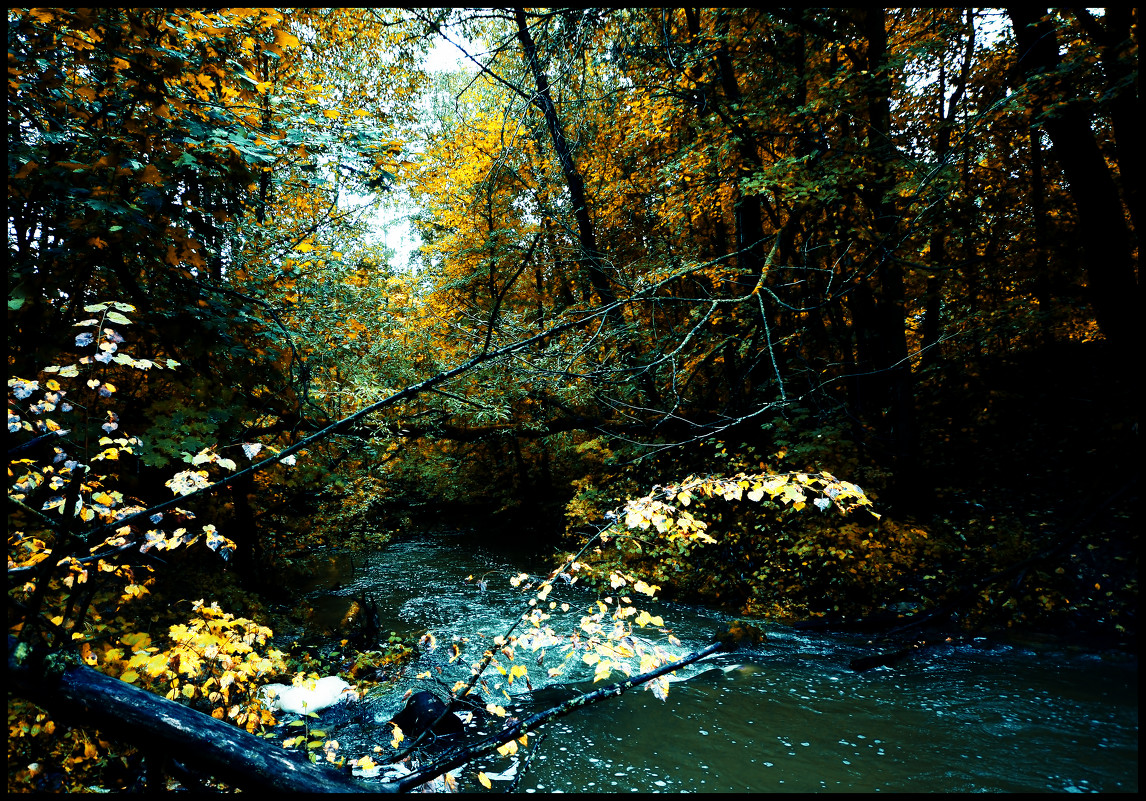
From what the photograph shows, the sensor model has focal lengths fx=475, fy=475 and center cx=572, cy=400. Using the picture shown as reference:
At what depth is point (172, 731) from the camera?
64.6 inches

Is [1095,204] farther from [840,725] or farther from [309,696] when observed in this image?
[309,696]

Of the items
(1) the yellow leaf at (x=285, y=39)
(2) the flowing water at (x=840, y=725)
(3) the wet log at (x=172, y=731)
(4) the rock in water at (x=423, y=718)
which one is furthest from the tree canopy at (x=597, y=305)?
Answer: (4) the rock in water at (x=423, y=718)

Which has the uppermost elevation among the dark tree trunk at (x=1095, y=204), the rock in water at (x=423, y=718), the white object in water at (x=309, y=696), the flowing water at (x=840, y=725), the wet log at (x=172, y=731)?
the dark tree trunk at (x=1095, y=204)

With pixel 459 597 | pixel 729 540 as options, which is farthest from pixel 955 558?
pixel 459 597

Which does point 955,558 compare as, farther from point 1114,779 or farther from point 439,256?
point 439,256

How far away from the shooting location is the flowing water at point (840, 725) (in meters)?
4.46

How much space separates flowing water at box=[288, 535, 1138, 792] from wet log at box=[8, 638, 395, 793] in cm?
407

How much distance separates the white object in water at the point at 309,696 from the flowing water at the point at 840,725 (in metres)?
0.56

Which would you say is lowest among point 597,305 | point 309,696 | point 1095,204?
point 309,696

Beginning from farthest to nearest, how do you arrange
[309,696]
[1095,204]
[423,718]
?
[309,696], [1095,204], [423,718]

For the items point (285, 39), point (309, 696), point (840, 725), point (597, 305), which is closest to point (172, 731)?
point (285, 39)

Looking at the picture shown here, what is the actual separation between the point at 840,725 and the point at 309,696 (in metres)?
6.40

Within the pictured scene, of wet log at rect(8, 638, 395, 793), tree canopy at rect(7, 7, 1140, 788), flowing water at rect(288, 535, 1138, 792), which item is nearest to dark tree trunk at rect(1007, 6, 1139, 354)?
tree canopy at rect(7, 7, 1140, 788)

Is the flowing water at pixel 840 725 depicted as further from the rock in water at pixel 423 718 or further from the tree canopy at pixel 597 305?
the tree canopy at pixel 597 305
